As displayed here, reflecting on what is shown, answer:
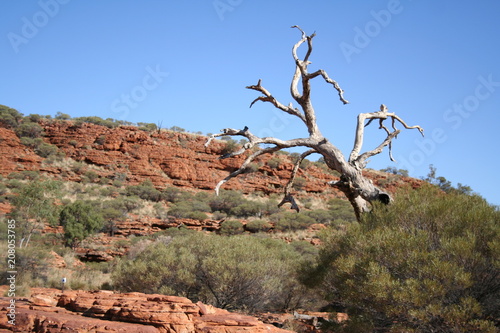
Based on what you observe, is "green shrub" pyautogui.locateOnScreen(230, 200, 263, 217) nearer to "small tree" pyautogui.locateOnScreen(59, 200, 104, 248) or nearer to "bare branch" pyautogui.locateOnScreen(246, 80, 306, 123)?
"small tree" pyautogui.locateOnScreen(59, 200, 104, 248)

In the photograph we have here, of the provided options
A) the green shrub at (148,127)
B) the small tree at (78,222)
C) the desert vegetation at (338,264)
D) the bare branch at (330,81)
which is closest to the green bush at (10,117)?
the green shrub at (148,127)

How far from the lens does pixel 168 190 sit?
41281 mm

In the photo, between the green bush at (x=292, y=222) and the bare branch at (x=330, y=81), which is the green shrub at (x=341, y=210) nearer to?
the green bush at (x=292, y=222)

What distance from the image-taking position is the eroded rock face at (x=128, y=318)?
561cm

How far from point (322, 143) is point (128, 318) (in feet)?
17.4

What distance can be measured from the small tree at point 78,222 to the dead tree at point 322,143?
18.6 m

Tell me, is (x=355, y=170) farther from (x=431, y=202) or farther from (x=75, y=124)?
Answer: (x=75, y=124)

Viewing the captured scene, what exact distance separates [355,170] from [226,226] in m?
21.5

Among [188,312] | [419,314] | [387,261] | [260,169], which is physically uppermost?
[260,169]

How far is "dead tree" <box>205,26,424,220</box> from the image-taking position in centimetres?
892

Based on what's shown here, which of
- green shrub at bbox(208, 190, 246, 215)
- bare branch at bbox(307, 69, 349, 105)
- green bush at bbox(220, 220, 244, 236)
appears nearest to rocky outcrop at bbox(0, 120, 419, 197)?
green shrub at bbox(208, 190, 246, 215)

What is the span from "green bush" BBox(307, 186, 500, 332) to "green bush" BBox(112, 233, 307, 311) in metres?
3.96

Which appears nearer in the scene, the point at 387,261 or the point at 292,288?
the point at 387,261

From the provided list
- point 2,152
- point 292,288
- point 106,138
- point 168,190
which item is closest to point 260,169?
point 168,190
